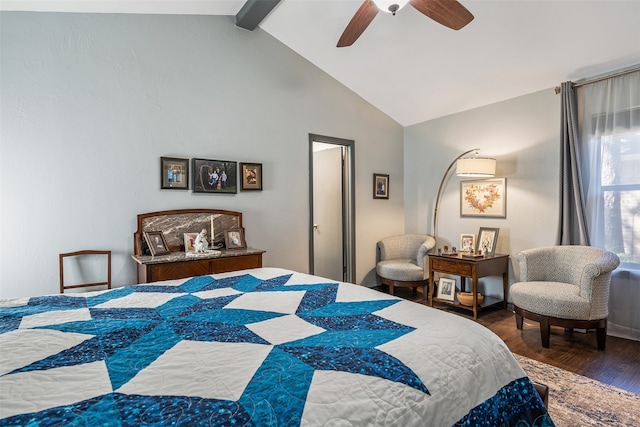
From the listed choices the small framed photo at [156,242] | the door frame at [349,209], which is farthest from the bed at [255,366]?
the door frame at [349,209]

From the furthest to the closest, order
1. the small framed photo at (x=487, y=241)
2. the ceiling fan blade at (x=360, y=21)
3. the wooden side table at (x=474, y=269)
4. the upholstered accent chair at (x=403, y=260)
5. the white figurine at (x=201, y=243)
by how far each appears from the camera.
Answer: the upholstered accent chair at (x=403, y=260), the small framed photo at (x=487, y=241), the wooden side table at (x=474, y=269), the white figurine at (x=201, y=243), the ceiling fan blade at (x=360, y=21)

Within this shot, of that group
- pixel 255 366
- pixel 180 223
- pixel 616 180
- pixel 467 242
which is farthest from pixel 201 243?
pixel 616 180

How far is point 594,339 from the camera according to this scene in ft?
10.1

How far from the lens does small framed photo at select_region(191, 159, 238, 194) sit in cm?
345

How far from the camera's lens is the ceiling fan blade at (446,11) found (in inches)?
83.8

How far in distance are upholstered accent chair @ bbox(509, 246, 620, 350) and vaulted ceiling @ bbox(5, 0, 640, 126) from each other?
5.60 ft

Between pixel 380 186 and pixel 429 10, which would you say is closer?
pixel 429 10

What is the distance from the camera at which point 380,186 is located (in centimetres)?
489

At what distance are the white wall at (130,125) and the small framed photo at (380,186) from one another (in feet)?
3.10

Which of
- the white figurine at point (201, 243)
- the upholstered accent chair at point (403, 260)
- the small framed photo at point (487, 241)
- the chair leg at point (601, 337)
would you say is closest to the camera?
the chair leg at point (601, 337)

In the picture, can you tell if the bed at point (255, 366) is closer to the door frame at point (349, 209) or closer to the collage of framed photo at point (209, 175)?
the collage of framed photo at point (209, 175)

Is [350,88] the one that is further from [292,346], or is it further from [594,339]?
[292,346]

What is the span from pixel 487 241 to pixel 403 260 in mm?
1080

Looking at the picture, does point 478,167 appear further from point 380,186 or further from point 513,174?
point 380,186
